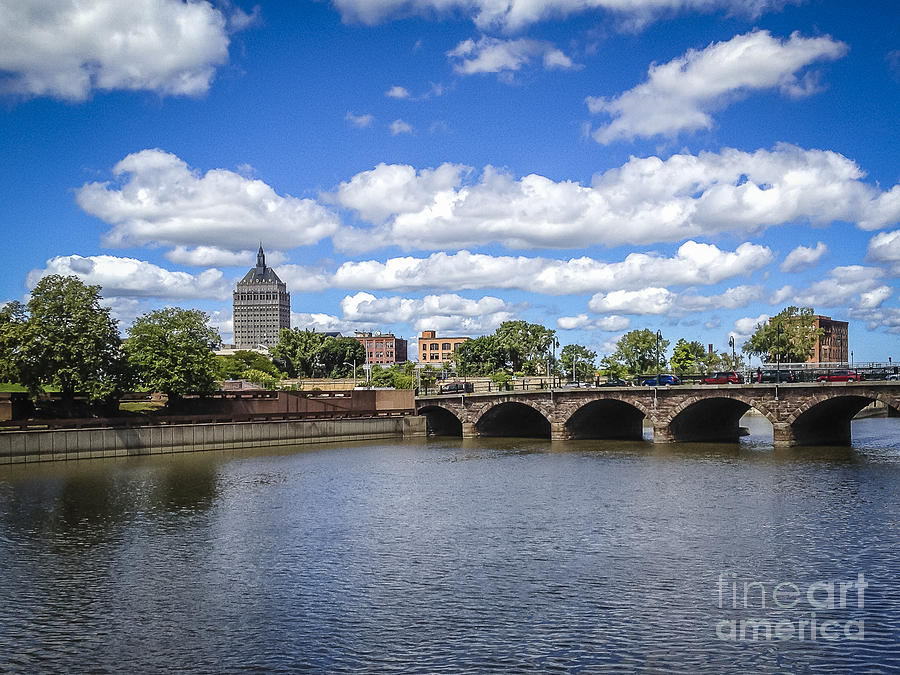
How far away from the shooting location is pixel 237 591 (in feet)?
99.1

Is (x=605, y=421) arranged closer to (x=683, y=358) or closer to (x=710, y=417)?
(x=710, y=417)

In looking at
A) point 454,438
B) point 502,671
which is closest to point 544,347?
point 454,438

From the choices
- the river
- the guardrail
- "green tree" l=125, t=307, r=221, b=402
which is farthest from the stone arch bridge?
"green tree" l=125, t=307, r=221, b=402

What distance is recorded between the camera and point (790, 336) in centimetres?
15438

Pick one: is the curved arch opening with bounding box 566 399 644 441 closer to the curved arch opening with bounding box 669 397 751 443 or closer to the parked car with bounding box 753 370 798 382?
the curved arch opening with bounding box 669 397 751 443

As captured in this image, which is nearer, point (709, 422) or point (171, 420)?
point (171, 420)

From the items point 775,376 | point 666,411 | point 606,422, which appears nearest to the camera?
point 666,411

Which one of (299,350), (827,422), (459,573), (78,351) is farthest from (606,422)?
(299,350)

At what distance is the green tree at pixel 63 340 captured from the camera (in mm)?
76688

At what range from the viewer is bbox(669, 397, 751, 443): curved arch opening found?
8250cm

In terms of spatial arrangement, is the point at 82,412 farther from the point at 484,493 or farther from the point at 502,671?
the point at 502,671

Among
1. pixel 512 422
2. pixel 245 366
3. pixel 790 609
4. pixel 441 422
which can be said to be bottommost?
pixel 790 609

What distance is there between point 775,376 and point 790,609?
5994cm

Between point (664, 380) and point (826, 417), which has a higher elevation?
point (664, 380)
